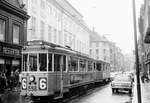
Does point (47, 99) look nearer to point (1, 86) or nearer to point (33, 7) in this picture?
point (1, 86)

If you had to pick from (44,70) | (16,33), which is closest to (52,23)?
(16,33)

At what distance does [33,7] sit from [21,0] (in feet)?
8.63

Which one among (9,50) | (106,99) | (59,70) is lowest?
(106,99)

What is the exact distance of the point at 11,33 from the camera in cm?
2445

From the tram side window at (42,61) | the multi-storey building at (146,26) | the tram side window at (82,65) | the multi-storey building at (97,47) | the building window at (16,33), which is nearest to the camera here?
the tram side window at (42,61)

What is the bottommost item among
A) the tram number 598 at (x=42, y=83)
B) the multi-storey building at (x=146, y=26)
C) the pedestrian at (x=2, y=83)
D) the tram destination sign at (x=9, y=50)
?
the pedestrian at (x=2, y=83)

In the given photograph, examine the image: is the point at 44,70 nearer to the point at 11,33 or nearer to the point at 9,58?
the point at 9,58

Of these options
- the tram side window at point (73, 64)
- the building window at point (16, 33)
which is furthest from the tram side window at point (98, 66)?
the tram side window at point (73, 64)

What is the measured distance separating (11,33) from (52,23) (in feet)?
38.0

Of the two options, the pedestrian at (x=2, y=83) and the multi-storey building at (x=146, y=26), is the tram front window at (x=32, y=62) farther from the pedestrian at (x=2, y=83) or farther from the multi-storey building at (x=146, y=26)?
the pedestrian at (x=2, y=83)

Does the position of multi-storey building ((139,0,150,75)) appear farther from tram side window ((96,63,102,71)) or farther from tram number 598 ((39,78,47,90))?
tram number 598 ((39,78,47,90))

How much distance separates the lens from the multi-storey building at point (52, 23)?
96.7 feet

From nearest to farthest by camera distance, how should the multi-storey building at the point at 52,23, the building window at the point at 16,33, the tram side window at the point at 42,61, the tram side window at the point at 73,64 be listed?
the tram side window at the point at 42,61, the tram side window at the point at 73,64, the building window at the point at 16,33, the multi-storey building at the point at 52,23

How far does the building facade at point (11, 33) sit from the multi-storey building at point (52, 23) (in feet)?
6.75
